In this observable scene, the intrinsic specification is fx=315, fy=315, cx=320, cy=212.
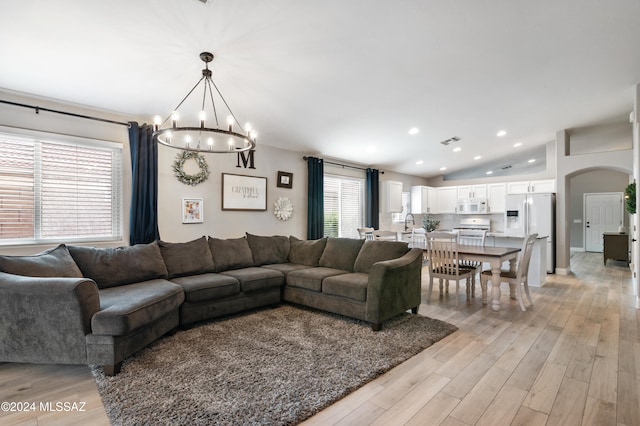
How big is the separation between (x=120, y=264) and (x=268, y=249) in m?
1.95

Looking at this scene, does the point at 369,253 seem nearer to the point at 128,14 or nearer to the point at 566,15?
the point at 566,15

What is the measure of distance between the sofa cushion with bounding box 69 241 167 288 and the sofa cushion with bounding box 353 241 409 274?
7.92ft

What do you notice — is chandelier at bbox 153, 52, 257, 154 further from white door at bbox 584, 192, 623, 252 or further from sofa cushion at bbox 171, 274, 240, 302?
white door at bbox 584, 192, 623, 252

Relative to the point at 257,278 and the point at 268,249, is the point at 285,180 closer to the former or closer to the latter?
the point at 268,249

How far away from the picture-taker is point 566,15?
2.86m

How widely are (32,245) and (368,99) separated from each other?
14.1 ft

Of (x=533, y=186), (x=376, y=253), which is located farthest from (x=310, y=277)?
(x=533, y=186)

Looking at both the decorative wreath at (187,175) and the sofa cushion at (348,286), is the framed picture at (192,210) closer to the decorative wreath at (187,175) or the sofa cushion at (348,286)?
the decorative wreath at (187,175)

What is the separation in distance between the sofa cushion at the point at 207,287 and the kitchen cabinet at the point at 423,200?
21.0 ft

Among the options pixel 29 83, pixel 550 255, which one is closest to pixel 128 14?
pixel 29 83

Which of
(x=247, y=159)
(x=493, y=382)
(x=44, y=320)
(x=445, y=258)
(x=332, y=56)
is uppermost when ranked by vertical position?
(x=332, y=56)

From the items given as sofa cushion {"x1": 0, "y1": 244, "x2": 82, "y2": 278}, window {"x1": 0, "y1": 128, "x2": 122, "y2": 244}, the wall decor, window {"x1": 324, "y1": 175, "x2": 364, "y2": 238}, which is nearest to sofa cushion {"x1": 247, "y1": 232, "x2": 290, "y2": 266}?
the wall decor

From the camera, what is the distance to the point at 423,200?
28.9ft

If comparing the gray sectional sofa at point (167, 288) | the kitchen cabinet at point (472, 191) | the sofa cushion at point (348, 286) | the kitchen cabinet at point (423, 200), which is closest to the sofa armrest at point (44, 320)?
the gray sectional sofa at point (167, 288)
